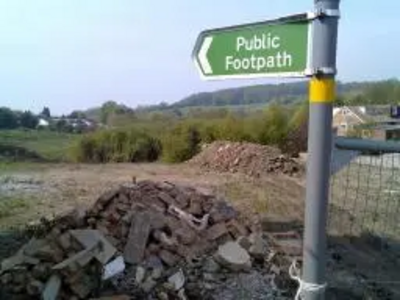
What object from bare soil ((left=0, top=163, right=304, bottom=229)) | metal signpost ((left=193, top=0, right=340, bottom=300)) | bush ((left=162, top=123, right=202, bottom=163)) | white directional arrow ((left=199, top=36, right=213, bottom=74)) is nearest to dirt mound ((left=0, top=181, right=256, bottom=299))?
bare soil ((left=0, top=163, right=304, bottom=229))

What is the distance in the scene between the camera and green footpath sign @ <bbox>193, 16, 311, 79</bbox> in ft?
8.41

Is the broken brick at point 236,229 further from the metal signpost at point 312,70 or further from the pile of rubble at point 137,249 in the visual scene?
the metal signpost at point 312,70

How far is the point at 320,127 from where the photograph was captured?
246 centimetres

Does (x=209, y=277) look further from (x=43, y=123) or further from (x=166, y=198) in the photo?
(x=43, y=123)

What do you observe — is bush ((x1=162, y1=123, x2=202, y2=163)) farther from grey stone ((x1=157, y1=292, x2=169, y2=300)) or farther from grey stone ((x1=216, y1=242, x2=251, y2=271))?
grey stone ((x1=157, y1=292, x2=169, y2=300))

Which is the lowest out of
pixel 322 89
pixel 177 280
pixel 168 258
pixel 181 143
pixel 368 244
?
pixel 368 244

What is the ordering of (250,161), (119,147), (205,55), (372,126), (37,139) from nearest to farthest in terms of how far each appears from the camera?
(205,55) → (372,126) → (250,161) → (119,147) → (37,139)

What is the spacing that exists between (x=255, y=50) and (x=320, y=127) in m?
0.48

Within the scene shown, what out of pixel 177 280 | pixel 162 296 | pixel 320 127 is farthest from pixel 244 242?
pixel 320 127

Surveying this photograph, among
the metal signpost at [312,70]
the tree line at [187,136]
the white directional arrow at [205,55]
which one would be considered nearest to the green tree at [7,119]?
the tree line at [187,136]

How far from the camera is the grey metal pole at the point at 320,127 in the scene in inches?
96.7

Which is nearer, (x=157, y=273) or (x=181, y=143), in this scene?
(x=157, y=273)

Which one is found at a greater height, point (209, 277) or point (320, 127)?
point (320, 127)

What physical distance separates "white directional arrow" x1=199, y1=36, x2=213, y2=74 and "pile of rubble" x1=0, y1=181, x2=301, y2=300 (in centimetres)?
345
